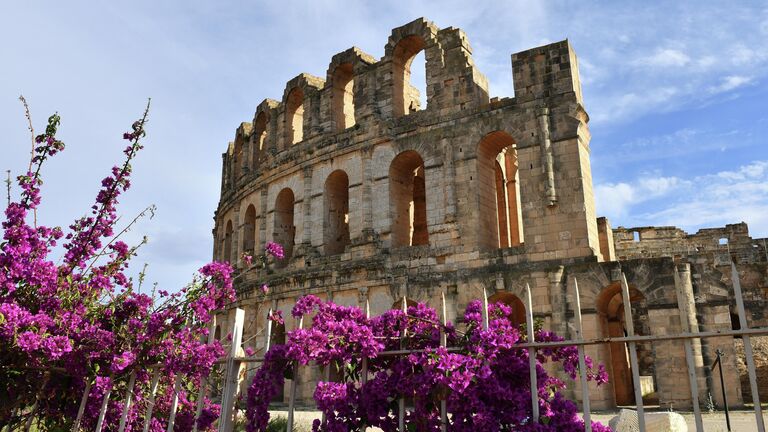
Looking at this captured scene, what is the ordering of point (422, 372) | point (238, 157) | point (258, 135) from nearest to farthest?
point (422, 372) → point (258, 135) → point (238, 157)

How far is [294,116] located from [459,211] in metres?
8.54

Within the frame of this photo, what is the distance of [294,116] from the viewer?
2200cm

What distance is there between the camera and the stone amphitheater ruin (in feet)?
45.5

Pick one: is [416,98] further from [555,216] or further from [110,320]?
[110,320]

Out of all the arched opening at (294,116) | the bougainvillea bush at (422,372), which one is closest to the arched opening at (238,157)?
the arched opening at (294,116)

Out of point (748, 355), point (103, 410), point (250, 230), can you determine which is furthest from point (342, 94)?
point (748, 355)

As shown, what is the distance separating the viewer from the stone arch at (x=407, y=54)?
17547mm

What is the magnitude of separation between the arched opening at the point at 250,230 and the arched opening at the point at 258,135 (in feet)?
6.23

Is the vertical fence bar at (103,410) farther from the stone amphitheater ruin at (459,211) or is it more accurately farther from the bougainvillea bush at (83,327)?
the stone amphitheater ruin at (459,211)

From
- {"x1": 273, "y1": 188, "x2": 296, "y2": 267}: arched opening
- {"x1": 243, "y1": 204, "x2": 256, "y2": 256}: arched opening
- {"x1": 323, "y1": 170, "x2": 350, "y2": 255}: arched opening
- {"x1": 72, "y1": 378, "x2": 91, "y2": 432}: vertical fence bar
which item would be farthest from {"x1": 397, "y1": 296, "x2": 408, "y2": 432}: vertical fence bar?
{"x1": 243, "y1": 204, "x2": 256, "y2": 256}: arched opening

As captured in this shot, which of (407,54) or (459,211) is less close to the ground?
(407,54)

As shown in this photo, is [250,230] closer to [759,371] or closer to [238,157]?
[238,157]

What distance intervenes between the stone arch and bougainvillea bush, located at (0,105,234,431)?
1249 centimetres

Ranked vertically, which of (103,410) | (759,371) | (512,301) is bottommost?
(103,410)
